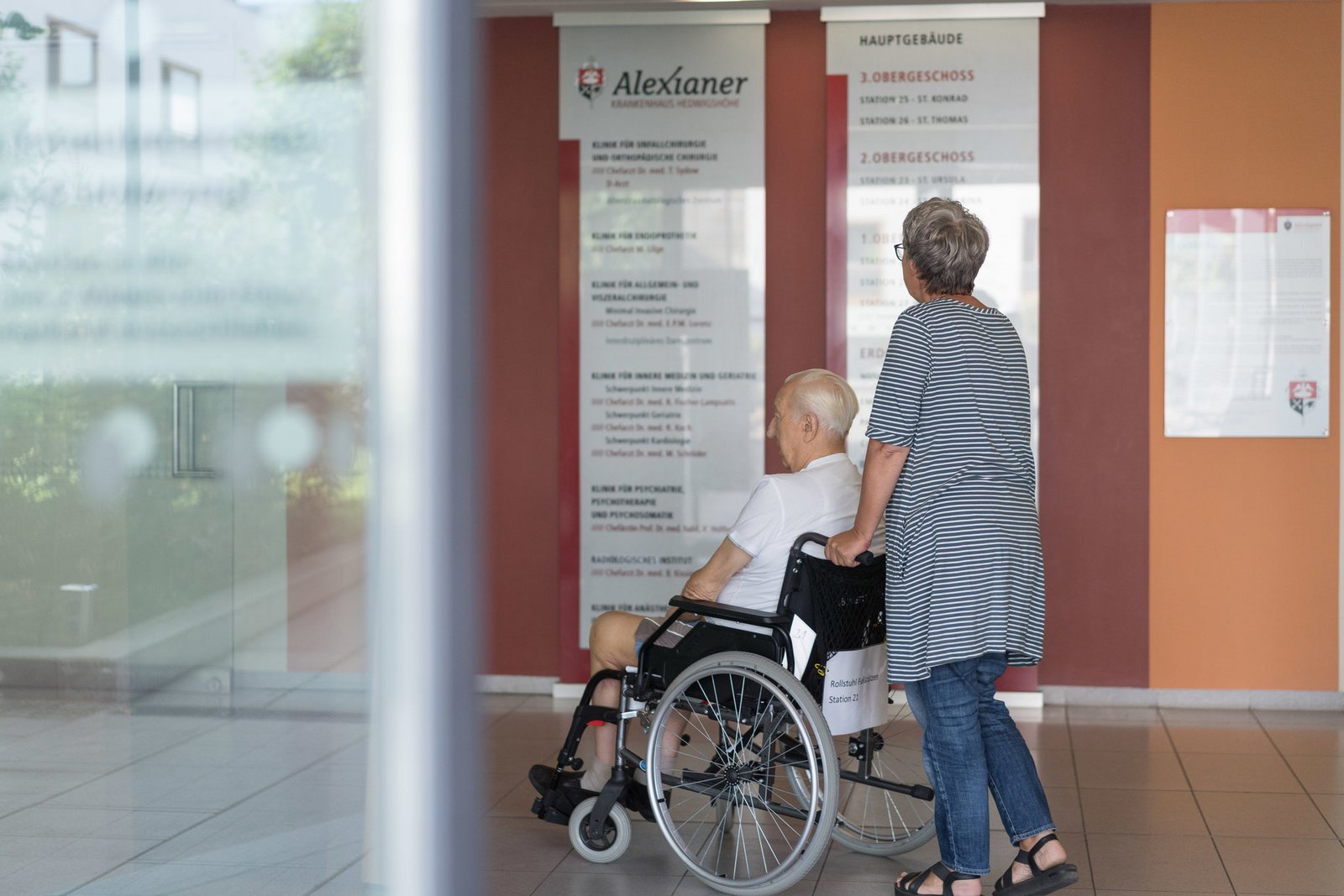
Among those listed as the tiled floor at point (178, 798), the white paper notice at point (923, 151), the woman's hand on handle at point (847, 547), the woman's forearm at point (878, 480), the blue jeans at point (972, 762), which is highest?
the white paper notice at point (923, 151)

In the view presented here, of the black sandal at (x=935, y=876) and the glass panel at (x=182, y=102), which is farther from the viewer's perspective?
the black sandal at (x=935, y=876)

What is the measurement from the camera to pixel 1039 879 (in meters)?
2.75

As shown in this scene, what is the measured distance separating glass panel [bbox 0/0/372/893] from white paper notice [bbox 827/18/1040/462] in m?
3.18

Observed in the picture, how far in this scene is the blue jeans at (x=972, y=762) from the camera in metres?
2.75

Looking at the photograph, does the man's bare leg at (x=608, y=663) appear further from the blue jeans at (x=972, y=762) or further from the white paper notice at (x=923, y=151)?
the white paper notice at (x=923, y=151)

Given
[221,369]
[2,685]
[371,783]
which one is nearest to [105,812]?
[2,685]

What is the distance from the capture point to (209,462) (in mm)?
1650

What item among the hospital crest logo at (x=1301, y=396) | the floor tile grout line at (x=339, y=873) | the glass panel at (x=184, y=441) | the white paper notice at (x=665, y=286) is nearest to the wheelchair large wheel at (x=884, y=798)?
the white paper notice at (x=665, y=286)

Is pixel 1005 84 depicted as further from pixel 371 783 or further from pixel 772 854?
pixel 371 783

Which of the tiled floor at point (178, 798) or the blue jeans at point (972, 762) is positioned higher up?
the tiled floor at point (178, 798)

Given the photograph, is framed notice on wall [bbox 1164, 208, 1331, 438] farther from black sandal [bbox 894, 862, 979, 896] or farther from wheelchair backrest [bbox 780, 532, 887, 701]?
black sandal [bbox 894, 862, 979, 896]

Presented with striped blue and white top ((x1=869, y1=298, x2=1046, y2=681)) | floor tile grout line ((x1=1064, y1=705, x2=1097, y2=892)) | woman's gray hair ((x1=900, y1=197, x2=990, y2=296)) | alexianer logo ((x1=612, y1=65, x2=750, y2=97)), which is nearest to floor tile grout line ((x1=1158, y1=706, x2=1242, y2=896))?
floor tile grout line ((x1=1064, y1=705, x2=1097, y2=892))

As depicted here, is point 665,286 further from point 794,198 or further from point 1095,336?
point 1095,336

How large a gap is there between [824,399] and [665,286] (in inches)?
75.2
